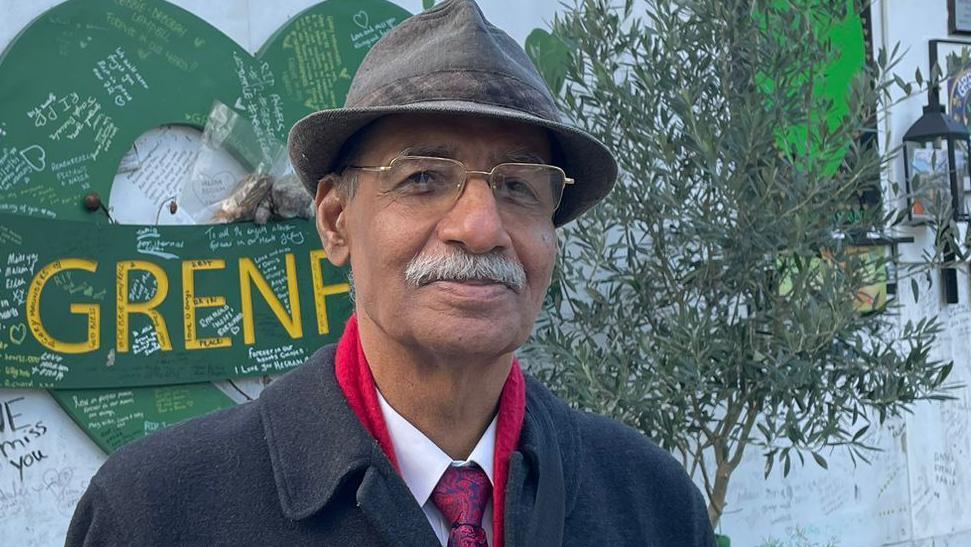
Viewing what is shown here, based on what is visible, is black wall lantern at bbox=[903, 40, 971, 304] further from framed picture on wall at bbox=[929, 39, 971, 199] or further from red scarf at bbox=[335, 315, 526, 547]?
red scarf at bbox=[335, 315, 526, 547]

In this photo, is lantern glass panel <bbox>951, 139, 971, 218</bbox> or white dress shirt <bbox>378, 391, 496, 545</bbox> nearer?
white dress shirt <bbox>378, 391, 496, 545</bbox>

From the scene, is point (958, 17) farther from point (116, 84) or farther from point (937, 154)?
point (116, 84)

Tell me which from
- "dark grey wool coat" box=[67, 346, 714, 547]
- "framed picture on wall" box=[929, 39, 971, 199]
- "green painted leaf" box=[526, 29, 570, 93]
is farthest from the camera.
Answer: "framed picture on wall" box=[929, 39, 971, 199]

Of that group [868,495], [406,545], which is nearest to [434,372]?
[406,545]

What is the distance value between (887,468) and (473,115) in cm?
595

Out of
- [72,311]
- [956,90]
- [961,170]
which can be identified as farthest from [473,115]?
[956,90]

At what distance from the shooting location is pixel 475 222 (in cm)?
174

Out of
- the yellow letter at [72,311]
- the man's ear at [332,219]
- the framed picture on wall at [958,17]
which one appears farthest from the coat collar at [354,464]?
the framed picture on wall at [958,17]

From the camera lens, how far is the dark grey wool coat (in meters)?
1.65

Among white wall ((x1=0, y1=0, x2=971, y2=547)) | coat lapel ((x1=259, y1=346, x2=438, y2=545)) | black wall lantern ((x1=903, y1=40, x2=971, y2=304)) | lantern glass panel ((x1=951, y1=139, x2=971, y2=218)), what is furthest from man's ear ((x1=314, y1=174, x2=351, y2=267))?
lantern glass panel ((x1=951, y1=139, x2=971, y2=218))

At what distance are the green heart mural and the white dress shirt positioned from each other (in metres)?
2.64

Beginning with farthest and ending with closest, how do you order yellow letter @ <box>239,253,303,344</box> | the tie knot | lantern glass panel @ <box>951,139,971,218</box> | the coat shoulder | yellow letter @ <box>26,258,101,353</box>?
lantern glass panel @ <box>951,139,971,218</box> < yellow letter @ <box>239,253,303,344</box> < yellow letter @ <box>26,258,101,353</box> < the coat shoulder < the tie knot

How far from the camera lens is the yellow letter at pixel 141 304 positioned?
422 centimetres

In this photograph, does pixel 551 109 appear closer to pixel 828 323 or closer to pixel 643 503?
pixel 643 503
